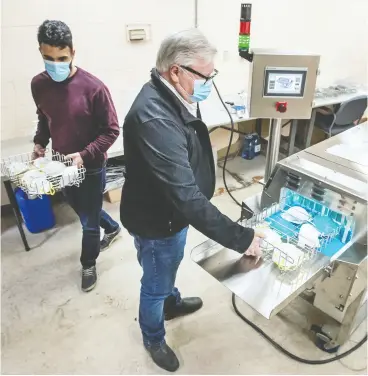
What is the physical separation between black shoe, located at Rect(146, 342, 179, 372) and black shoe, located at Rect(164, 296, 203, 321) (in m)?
0.25

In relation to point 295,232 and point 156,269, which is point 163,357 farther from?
point 295,232

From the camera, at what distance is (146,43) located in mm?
2768

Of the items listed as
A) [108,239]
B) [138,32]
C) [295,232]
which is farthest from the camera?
[138,32]

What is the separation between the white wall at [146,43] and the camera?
92.2 inches

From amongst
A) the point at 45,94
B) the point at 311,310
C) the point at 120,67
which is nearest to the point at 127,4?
the point at 120,67

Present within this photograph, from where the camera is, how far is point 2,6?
2.19 metres

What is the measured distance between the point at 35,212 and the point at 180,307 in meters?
1.30

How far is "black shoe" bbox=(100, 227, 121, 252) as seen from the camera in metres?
2.38

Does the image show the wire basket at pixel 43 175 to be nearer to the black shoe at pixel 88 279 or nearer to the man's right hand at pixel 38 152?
the man's right hand at pixel 38 152

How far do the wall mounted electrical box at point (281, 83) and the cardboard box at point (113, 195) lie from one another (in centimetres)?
154

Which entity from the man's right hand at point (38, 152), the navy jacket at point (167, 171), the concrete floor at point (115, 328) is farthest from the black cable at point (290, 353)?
the man's right hand at point (38, 152)

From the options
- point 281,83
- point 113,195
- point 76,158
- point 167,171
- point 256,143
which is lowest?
point 113,195

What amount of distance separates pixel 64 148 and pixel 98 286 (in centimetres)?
86

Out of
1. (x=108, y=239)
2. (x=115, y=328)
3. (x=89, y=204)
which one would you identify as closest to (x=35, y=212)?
(x=108, y=239)
